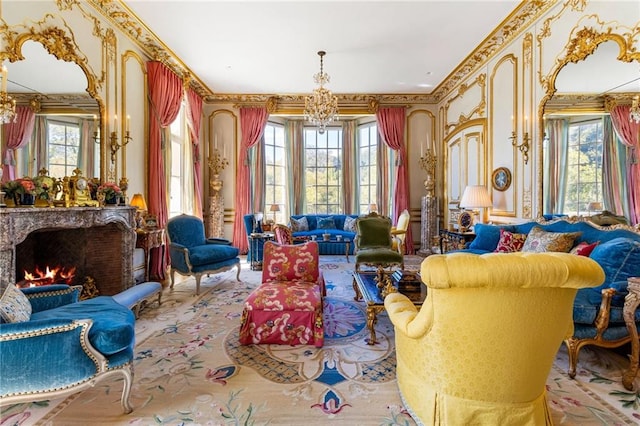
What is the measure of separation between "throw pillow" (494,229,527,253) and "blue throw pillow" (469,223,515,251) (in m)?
0.30

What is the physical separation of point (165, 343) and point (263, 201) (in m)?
5.00

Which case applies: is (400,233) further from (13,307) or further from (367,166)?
(13,307)

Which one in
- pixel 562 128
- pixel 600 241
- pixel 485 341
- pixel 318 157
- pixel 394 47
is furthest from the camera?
pixel 318 157

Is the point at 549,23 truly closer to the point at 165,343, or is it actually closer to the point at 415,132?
the point at 415,132

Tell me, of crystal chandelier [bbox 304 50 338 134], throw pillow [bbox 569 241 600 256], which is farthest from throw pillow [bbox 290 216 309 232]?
throw pillow [bbox 569 241 600 256]

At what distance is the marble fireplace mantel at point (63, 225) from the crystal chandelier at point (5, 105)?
33.3 inches

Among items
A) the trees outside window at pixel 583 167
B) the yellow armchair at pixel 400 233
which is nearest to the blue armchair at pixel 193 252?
the yellow armchair at pixel 400 233

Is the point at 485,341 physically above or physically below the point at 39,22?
below

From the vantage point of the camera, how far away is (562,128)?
11.5 ft

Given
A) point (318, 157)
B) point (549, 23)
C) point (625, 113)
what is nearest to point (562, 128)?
point (625, 113)

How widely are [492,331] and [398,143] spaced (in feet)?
20.2

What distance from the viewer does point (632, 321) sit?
1944 millimetres

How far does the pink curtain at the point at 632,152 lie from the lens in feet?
8.91

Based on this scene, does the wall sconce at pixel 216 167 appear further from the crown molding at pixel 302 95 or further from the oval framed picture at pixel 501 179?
the oval framed picture at pixel 501 179
